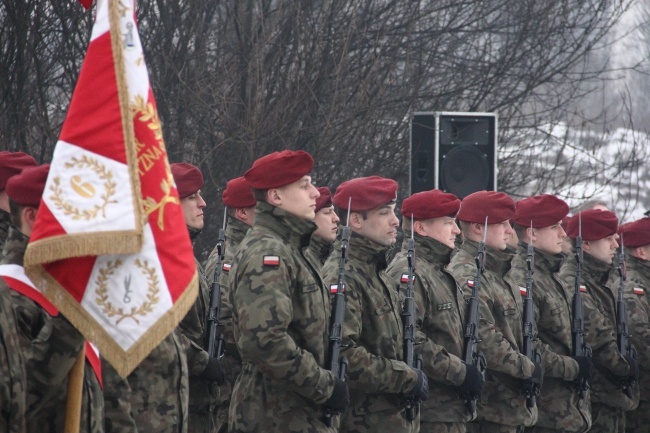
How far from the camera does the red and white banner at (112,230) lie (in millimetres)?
4273

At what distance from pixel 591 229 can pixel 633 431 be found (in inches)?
69.3

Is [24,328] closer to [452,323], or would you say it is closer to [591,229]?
[452,323]

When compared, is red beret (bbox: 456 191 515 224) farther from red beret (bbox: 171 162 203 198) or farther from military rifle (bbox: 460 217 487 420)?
red beret (bbox: 171 162 203 198)

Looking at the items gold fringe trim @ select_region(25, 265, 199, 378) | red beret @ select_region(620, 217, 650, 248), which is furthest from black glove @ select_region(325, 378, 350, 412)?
red beret @ select_region(620, 217, 650, 248)

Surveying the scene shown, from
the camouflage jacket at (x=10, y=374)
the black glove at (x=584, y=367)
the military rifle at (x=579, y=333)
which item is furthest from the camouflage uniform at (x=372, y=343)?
the camouflage jacket at (x=10, y=374)

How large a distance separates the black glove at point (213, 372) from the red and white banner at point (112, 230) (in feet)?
8.00

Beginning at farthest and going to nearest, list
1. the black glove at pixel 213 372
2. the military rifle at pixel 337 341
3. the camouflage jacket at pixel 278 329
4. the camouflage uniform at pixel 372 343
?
the black glove at pixel 213 372 < the camouflage uniform at pixel 372 343 < the military rifle at pixel 337 341 < the camouflage jacket at pixel 278 329

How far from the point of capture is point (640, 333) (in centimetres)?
994

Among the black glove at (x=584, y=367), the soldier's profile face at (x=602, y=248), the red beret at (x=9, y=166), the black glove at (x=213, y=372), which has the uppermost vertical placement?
the red beret at (x=9, y=166)

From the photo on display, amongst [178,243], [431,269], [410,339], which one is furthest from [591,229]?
[178,243]

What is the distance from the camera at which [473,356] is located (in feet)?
25.2

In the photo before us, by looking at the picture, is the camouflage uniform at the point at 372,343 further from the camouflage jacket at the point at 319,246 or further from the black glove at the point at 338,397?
the camouflage jacket at the point at 319,246

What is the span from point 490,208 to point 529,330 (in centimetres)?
87

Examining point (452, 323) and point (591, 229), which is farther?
point (591, 229)
